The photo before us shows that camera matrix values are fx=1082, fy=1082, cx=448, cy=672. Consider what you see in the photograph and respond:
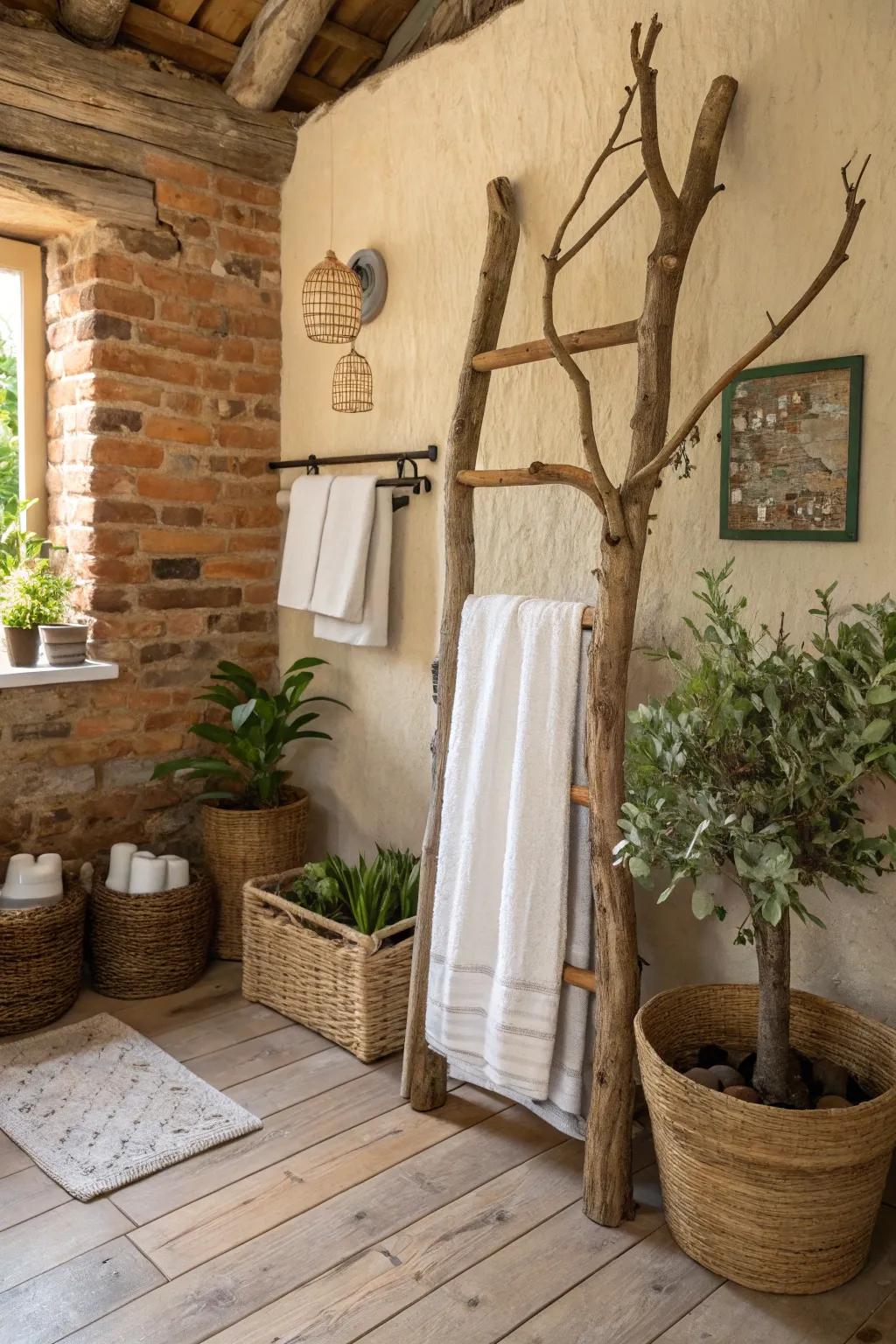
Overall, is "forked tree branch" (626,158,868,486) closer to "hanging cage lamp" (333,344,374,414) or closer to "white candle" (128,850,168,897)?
"hanging cage lamp" (333,344,374,414)

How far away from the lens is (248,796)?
3.04 metres

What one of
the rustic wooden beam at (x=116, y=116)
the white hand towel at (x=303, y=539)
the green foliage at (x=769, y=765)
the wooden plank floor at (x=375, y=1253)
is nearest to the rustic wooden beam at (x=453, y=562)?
the wooden plank floor at (x=375, y=1253)

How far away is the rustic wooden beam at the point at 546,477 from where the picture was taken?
1.92 metres

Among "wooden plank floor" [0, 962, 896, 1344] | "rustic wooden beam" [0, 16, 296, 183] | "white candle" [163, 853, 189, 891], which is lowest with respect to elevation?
"wooden plank floor" [0, 962, 896, 1344]

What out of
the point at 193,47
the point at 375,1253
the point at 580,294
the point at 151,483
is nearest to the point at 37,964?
the point at 375,1253

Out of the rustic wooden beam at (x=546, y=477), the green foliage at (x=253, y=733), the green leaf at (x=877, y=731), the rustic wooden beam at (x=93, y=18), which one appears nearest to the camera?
the green leaf at (x=877, y=731)

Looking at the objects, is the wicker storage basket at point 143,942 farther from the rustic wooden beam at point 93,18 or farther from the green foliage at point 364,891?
the rustic wooden beam at point 93,18

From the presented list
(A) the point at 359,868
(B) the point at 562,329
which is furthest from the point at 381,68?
(A) the point at 359,868

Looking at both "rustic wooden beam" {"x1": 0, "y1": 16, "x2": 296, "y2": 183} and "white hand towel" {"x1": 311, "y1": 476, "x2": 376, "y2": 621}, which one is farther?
"white hand towel" {"x1": 311, "y1": 476, "x2": 376, "y2": 621}

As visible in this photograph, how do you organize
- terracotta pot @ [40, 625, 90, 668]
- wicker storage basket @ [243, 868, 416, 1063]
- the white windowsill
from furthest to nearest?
terracotta pot @ [40, 625, 90, 668]
the white windowsill
wicker storage basket @ [243, 868, 416, 1063]

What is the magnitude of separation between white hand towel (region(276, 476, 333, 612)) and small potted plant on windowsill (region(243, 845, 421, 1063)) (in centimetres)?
74

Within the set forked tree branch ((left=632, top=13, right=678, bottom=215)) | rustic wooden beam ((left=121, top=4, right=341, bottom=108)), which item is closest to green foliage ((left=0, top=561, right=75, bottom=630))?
rustic wooden beam ((left=121, top=4, right=341, bottom=108))

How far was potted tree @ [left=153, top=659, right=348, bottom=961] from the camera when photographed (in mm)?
2885

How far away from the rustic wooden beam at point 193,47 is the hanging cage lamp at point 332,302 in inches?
25.6
